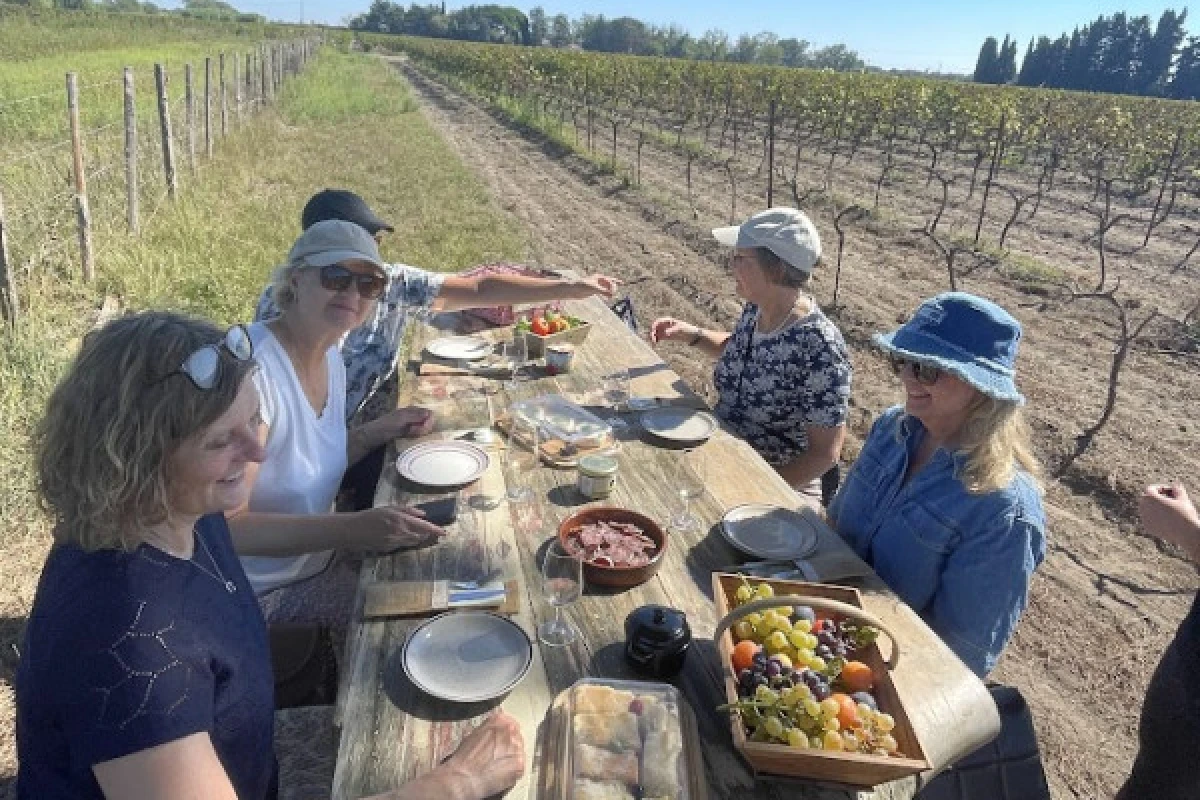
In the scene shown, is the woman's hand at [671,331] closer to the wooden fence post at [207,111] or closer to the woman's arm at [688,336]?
the woman's arm at [688,336]

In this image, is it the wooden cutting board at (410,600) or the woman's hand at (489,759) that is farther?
the wooden cutting board at (410,600)

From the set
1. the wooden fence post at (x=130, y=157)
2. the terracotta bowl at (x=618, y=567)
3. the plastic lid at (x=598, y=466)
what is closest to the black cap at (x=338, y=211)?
the plastic lid at (x=598, y=466)

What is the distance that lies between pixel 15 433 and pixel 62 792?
3602 mm

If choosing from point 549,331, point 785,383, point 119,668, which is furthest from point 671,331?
point 119,668

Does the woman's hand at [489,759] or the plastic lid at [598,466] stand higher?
the plastic lid at [598,466]

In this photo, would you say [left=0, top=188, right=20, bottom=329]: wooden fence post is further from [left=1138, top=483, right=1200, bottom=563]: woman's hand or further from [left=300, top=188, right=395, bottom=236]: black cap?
A: [left=1138, top=483, right=1200, bottom=563]: woman's hand

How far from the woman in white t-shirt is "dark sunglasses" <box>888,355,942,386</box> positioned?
1.51 metres

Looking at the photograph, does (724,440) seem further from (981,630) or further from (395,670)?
(395,670)

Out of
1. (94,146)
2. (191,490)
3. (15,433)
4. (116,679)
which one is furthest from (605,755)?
(94,146)

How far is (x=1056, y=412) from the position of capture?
6.24 metres

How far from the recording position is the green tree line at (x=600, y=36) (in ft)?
323

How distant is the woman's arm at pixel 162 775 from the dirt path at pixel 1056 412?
3.14m

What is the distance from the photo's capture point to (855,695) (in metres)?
1.69

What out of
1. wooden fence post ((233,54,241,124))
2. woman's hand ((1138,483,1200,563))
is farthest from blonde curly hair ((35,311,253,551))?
wooden fence post ((233,54,241,124))
